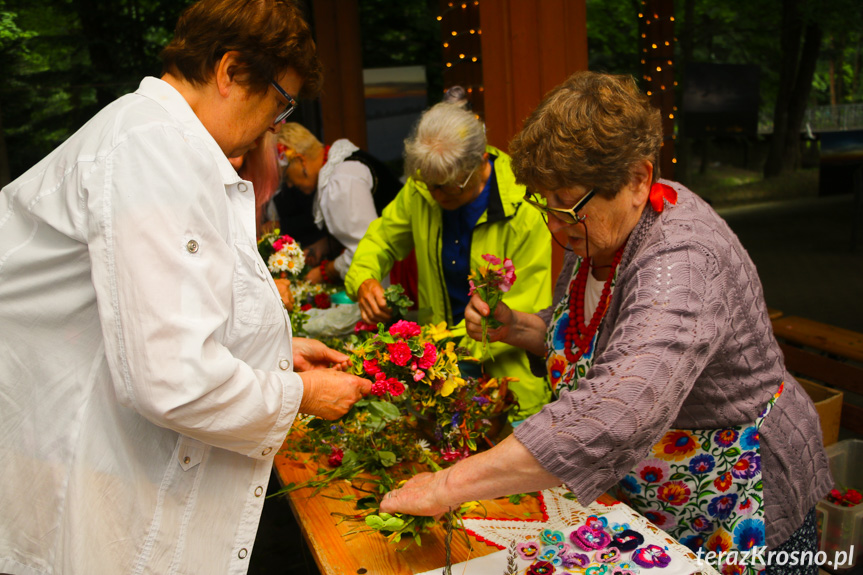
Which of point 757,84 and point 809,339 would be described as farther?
point 757,84

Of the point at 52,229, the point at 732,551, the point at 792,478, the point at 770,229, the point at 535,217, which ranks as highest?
the point at 52,229

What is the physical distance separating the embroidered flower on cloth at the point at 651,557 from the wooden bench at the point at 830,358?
2655 millimetres

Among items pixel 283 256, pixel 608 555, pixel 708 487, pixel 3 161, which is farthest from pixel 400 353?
pixel 3 161

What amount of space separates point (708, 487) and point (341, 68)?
5.94 m

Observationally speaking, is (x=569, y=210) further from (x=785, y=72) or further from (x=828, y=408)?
(x=785, y=72)

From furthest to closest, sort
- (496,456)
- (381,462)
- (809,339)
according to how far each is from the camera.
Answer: (809,339) < (381,462) < (496,456)

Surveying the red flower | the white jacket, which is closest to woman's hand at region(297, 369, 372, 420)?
the white jacket

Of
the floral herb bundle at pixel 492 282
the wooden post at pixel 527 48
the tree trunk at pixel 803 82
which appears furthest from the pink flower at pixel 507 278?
the tree trunk at pixel 803 82

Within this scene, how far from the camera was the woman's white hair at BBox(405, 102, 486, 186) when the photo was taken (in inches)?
106

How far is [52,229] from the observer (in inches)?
53.6

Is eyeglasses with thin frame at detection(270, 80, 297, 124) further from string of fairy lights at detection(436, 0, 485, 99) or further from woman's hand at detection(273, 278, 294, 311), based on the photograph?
string of fairy lights at detection(436, 0, 485, 99)

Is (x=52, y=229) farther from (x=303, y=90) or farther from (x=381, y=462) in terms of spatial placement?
Result: (x=381, y=462)

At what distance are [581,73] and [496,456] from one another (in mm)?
910

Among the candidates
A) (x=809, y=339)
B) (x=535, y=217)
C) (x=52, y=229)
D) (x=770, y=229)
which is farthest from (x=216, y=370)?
(x=770, y=229)
